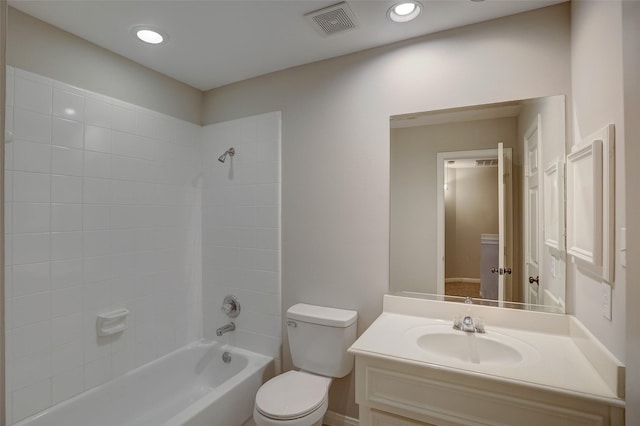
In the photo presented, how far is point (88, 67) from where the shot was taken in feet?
6.45

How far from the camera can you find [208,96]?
2746 millimetres

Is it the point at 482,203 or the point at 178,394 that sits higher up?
the point at 482,203

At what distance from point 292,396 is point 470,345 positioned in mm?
972

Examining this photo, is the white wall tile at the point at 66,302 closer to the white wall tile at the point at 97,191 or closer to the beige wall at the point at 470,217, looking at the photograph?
the white wall tile at the point at 97,191

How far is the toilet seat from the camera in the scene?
163 centimetres

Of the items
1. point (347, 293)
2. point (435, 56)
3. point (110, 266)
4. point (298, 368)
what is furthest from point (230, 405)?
point (435, 56)

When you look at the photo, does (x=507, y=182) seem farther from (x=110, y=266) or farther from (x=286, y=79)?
(x=110, y=266)

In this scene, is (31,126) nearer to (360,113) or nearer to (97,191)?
(97,191)

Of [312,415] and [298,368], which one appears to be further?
[298,368]

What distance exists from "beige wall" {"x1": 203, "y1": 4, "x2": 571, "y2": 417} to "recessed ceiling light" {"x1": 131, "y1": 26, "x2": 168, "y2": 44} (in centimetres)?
70

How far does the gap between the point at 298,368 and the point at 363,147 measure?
60.8 inches

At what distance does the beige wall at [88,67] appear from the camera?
5.51ft

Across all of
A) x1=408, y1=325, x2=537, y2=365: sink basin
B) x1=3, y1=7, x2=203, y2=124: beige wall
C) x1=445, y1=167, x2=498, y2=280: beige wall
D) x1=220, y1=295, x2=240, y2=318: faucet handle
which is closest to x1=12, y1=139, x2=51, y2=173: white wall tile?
x1=3, y1=7, x2=203, y2=124: beige wall

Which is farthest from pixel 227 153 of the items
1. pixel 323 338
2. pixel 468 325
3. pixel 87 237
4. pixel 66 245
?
pixel 468 325
